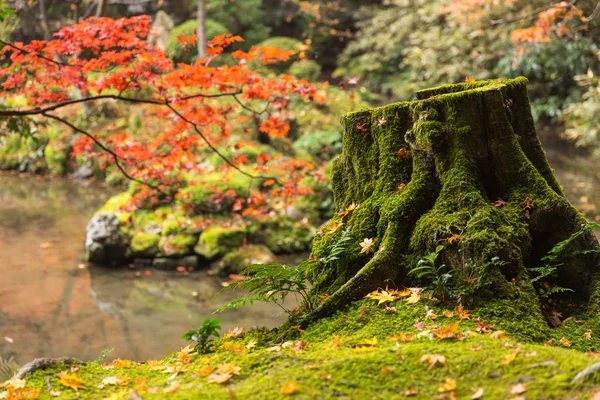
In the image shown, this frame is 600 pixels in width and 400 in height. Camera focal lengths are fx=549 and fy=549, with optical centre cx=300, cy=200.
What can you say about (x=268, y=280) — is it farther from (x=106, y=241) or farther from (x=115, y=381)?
(x=106, y=241)

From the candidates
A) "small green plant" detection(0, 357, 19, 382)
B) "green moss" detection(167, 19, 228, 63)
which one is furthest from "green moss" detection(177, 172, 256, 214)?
"green moss" detection(167, 19, 228, 63)

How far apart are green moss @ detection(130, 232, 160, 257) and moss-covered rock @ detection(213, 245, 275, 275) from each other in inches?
42.7

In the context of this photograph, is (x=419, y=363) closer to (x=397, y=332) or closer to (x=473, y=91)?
(x=397, y=332)

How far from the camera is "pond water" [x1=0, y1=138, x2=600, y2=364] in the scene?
6.05 metres

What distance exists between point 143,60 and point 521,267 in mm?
4438

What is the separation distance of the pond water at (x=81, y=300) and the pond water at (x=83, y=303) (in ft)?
0.04

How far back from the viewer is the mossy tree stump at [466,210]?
2.84 metres

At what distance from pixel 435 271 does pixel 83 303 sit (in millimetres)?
5664

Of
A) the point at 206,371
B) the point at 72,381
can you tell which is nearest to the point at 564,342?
the point at 206,371

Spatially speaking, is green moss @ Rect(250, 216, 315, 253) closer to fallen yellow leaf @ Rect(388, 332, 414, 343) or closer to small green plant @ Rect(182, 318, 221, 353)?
small green plant @ Rect(182, 318, 221, 353)

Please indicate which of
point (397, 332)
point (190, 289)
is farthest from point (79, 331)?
point (397, 332)

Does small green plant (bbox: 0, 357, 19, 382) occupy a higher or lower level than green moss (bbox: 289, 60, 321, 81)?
lower

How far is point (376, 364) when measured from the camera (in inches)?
86.2

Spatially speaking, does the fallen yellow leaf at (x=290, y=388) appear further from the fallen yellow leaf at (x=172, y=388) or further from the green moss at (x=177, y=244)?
the green moss at (x=177, y=244)
